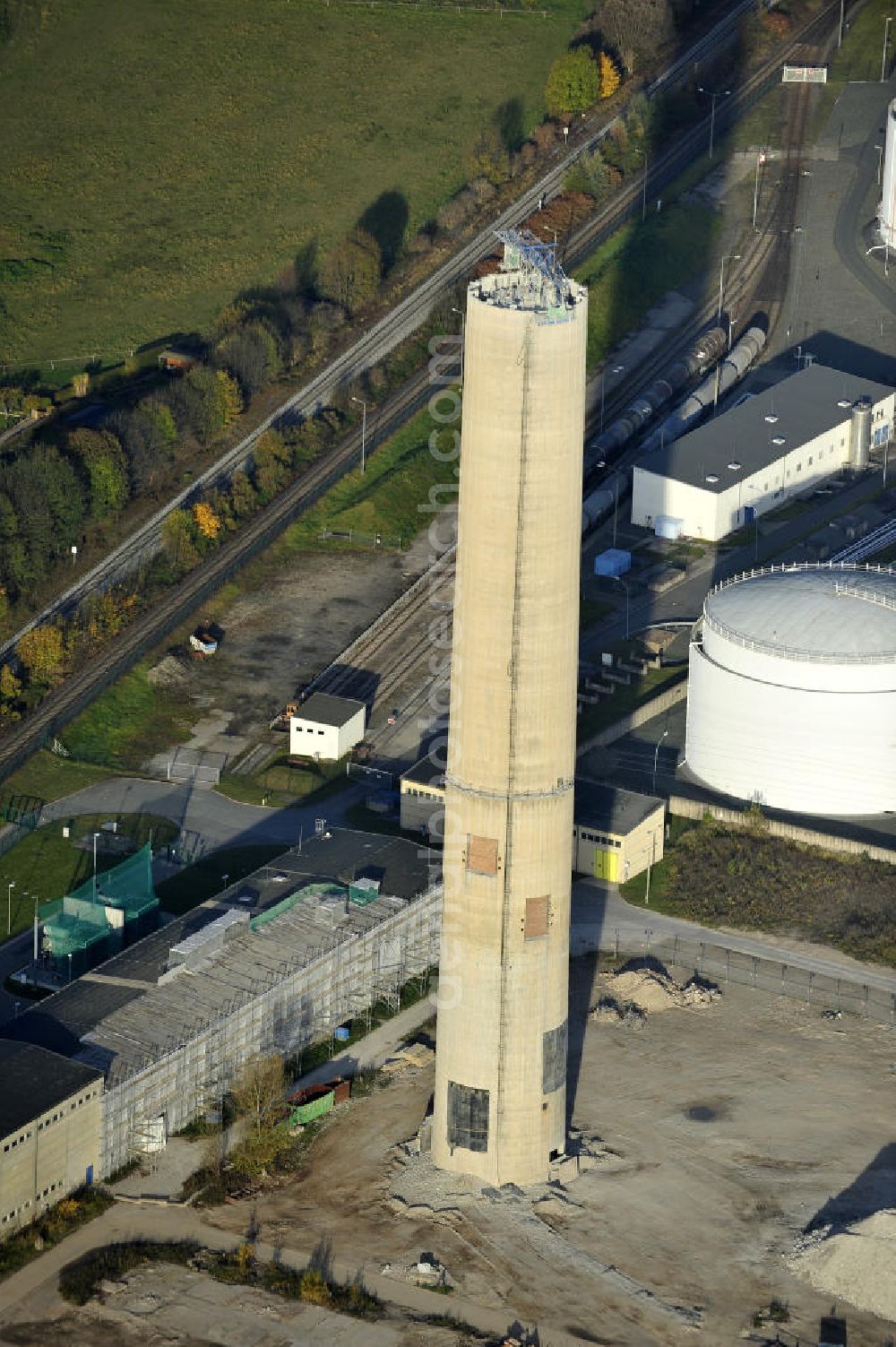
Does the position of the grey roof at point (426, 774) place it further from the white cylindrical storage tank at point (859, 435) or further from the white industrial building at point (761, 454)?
the white cylindrical storage tank at point (859, 435)

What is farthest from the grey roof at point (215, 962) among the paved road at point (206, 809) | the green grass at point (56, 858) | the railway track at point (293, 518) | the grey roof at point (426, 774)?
the railway track at point (293, 518)

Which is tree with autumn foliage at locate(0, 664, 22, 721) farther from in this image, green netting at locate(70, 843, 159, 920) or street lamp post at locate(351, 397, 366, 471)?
street lamp post at locate(351, 397, 366, 471)

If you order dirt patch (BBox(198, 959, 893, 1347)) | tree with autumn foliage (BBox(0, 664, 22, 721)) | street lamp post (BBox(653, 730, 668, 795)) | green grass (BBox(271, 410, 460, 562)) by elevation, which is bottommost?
dirt patch (BBox(198, 959, 893, 1347))

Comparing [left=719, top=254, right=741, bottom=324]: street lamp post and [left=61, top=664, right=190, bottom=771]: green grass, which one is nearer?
[left=61, top=664, right=190, bottom=771]: green grass

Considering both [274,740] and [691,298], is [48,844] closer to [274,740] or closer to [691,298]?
[274,740]

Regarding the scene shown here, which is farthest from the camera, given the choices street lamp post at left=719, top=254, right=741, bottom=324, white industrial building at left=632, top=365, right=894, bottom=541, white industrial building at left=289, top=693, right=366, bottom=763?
street lamp post at left=719, top=254, right=741, bottom=324

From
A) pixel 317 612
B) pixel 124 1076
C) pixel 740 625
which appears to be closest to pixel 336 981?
pixel 124 1076

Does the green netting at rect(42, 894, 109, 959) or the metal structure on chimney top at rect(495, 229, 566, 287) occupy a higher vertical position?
the metal structure on chimney top at rect(495, 229, 566, 287)

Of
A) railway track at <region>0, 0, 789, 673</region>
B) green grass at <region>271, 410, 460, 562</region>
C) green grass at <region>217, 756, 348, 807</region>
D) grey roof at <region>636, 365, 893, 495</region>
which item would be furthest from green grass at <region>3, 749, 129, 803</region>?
grey roof at <region>636, 365, 893, 495</region>
